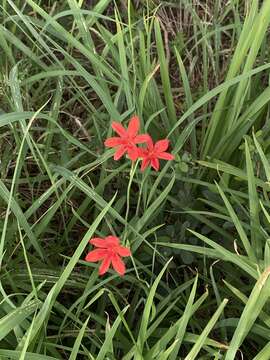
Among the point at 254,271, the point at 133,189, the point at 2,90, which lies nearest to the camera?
the point at 254,271

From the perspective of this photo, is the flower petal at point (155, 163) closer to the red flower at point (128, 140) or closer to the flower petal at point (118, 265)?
the red flower at point (128, 140)

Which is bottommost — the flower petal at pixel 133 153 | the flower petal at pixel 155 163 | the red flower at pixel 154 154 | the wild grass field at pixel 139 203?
the wild grass field at pixel 139 203

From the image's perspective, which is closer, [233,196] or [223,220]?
[233,196]

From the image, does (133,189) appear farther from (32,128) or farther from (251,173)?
(251,173)

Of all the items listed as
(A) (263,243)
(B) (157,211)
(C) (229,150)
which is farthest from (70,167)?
(A) (263,243)

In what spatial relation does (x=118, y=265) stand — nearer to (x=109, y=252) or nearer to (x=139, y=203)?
(x=109, y=252)

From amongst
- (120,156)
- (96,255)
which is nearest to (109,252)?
(96,255)

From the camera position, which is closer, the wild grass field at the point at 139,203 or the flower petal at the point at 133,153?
the flower petal at the point at 133,153

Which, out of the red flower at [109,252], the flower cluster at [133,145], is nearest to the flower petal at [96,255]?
the red flower at [109,252]
